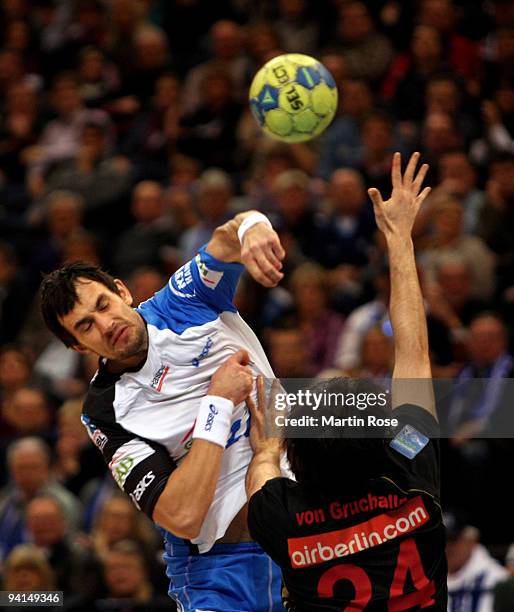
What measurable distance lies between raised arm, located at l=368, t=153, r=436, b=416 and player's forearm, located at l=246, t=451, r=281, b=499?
55 centimetres

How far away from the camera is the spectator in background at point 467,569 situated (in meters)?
7.62

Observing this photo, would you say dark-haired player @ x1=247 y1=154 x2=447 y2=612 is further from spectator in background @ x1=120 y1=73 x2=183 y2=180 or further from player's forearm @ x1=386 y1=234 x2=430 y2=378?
spectator in background @ x1=120 y1=73 x2=183 y2=180

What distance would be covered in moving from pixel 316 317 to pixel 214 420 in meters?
5.24

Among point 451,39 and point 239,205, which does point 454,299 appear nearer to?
point 239,205

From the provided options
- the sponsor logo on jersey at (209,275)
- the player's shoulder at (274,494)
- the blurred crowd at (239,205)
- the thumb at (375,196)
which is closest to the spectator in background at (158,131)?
the blurred crowd at (239,205)

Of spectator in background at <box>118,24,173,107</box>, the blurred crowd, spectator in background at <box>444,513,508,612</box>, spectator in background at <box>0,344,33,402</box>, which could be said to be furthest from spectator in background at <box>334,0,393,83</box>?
spectator in background at <box>444,513,508,612</box>

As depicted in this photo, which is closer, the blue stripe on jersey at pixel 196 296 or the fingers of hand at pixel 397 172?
the fingers of hand at pixel 397 172

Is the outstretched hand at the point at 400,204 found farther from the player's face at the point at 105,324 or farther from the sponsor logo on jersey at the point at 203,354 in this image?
the player's face at the point at 105,324

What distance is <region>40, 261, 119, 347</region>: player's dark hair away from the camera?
5.02 meters

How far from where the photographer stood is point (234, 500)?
200 inches

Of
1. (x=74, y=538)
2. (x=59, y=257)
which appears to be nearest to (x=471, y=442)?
(x=74, y=538)

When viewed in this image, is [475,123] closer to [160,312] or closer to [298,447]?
[160,312]

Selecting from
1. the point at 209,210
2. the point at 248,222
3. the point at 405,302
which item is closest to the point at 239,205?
the point at 209,210

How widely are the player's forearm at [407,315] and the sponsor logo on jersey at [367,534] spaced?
542 mm
